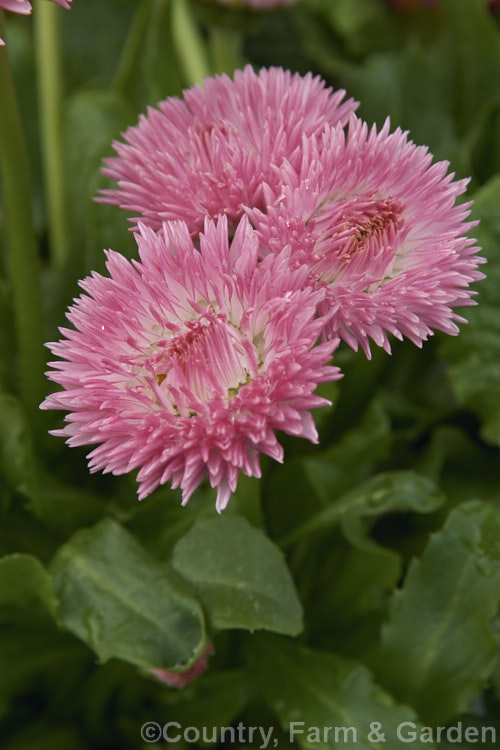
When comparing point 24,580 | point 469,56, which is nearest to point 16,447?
point 24,580

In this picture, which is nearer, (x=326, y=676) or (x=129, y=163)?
(x=129, y=163)

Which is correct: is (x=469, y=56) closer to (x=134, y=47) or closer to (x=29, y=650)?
(x=134, y=47)

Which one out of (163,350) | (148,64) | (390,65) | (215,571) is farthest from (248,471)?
(390,65)

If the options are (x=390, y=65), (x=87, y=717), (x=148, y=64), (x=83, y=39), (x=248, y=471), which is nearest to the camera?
(x=248, y=471)

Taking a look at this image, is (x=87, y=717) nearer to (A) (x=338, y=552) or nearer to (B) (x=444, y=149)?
(A) (x=338, y=552)

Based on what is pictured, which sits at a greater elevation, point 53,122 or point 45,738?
point 53,122

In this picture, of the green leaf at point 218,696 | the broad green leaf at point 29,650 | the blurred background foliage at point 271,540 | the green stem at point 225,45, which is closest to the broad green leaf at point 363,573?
the blurred background foliage at point 271,540

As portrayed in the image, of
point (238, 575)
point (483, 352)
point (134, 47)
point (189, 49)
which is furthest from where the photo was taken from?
point (189, 49)
